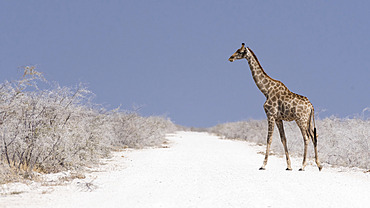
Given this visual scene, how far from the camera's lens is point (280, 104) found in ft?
37.6

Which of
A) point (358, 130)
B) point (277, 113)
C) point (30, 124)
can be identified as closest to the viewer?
point (30, 124)

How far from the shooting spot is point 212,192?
7863 millimetres

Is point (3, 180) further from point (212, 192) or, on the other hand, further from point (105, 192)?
point (212, 192)

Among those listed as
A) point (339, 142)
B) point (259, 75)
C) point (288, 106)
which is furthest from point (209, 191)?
point (339, 142)

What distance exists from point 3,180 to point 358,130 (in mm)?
11243

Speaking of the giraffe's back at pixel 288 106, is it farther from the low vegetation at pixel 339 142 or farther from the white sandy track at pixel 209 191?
the low vegetation at pixel 339 142

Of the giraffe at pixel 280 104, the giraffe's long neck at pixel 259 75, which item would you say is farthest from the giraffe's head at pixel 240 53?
the giraffe's long neck at pixel 259 75

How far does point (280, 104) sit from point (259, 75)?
1.17m

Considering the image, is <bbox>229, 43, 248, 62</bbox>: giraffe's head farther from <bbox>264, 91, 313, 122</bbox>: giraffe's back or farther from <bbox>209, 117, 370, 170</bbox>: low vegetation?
<bbox>209, 117, 370, 170</bbox>: low vegetation

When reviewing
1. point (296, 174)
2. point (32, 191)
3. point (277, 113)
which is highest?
point (277, 113)

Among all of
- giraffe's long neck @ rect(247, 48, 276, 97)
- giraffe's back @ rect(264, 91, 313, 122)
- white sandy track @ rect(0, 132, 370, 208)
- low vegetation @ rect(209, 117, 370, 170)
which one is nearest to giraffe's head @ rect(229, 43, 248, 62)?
giraffe's long neck @ rect(247, 48, 276, 97)

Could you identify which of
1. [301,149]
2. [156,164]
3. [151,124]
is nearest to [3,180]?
[156,164]

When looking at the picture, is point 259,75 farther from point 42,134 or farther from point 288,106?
point 42,134

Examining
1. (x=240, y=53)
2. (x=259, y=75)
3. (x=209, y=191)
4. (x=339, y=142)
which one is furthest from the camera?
(x=339, y=142)
